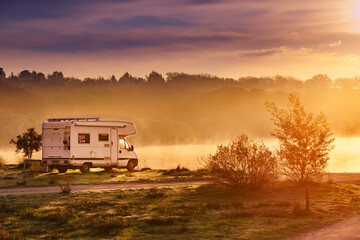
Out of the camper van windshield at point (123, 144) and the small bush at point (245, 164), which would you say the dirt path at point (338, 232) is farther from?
the camper van windshield at point (123, 144)

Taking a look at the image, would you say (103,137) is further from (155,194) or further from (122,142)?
(155,194)

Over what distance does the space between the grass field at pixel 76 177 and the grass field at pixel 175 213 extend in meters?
5.20

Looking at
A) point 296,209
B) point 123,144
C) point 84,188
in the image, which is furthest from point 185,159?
point 296,209

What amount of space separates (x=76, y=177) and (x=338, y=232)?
58.5ft

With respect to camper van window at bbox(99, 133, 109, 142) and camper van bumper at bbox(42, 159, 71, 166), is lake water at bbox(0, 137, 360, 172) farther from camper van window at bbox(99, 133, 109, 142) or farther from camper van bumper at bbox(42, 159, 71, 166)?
camper van bumper at bbox(42, 159, 71, 166)

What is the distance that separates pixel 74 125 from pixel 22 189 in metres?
6.97

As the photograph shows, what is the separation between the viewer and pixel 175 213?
16.3 m

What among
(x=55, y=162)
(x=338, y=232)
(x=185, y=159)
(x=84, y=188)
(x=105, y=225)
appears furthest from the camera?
(x=185, y=159)

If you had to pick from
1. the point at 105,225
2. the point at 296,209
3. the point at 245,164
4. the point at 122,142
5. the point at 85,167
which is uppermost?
the point at 122,142

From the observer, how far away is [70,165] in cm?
2948

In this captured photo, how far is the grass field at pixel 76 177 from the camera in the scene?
1019 inches

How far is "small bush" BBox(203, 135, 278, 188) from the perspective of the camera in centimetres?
2106

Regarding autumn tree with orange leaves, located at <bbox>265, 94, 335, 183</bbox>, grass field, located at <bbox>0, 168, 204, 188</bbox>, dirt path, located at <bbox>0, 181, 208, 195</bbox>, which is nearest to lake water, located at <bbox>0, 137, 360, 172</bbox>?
grass field, located at <bbox>0, 168, 204, 188</bbox>

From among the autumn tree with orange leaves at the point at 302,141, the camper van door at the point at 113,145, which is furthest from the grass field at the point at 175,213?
the camper van door at the point at 113,145
